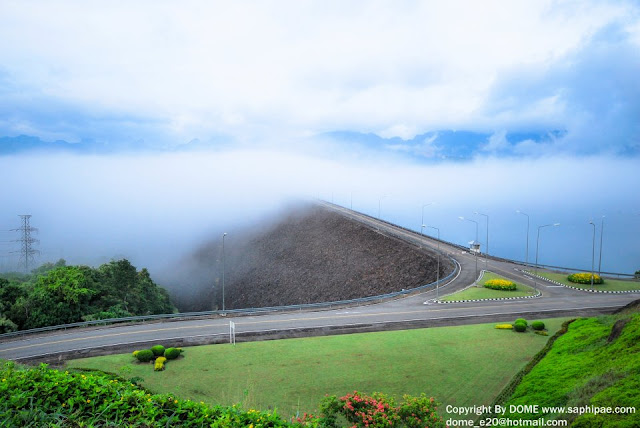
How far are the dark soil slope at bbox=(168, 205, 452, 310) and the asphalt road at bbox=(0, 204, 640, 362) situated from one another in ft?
55.6

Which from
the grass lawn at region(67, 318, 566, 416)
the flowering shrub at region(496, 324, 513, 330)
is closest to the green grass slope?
the grass lawn at region(67, 318, 566, 416)

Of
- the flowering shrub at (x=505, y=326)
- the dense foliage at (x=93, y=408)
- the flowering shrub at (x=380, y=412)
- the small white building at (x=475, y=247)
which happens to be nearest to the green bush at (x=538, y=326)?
the flowering shrub at (x=505, y=326)

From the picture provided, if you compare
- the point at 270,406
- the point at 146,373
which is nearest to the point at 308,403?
the point at 270,406

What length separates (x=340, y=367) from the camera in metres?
24.5

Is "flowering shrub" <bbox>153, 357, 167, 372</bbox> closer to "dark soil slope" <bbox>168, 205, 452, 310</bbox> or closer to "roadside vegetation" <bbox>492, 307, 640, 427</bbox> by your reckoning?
"roadside vegetation" <bbox>492, 307, 640, 427</bbox>

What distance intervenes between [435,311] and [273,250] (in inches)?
2653

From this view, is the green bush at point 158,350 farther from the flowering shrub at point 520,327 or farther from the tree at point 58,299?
the flowering shrub at point 520,327

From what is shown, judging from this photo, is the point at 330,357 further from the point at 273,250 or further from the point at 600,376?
the point at 273,250

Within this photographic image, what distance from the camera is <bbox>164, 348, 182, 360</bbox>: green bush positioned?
2611 centimetres

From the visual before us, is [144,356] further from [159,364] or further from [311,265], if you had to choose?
[311,265]

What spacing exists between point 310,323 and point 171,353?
1204cm

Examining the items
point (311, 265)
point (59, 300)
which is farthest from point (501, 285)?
point (59, 300)

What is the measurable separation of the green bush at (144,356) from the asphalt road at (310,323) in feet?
9.92

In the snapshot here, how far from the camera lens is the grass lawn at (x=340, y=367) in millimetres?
21097
